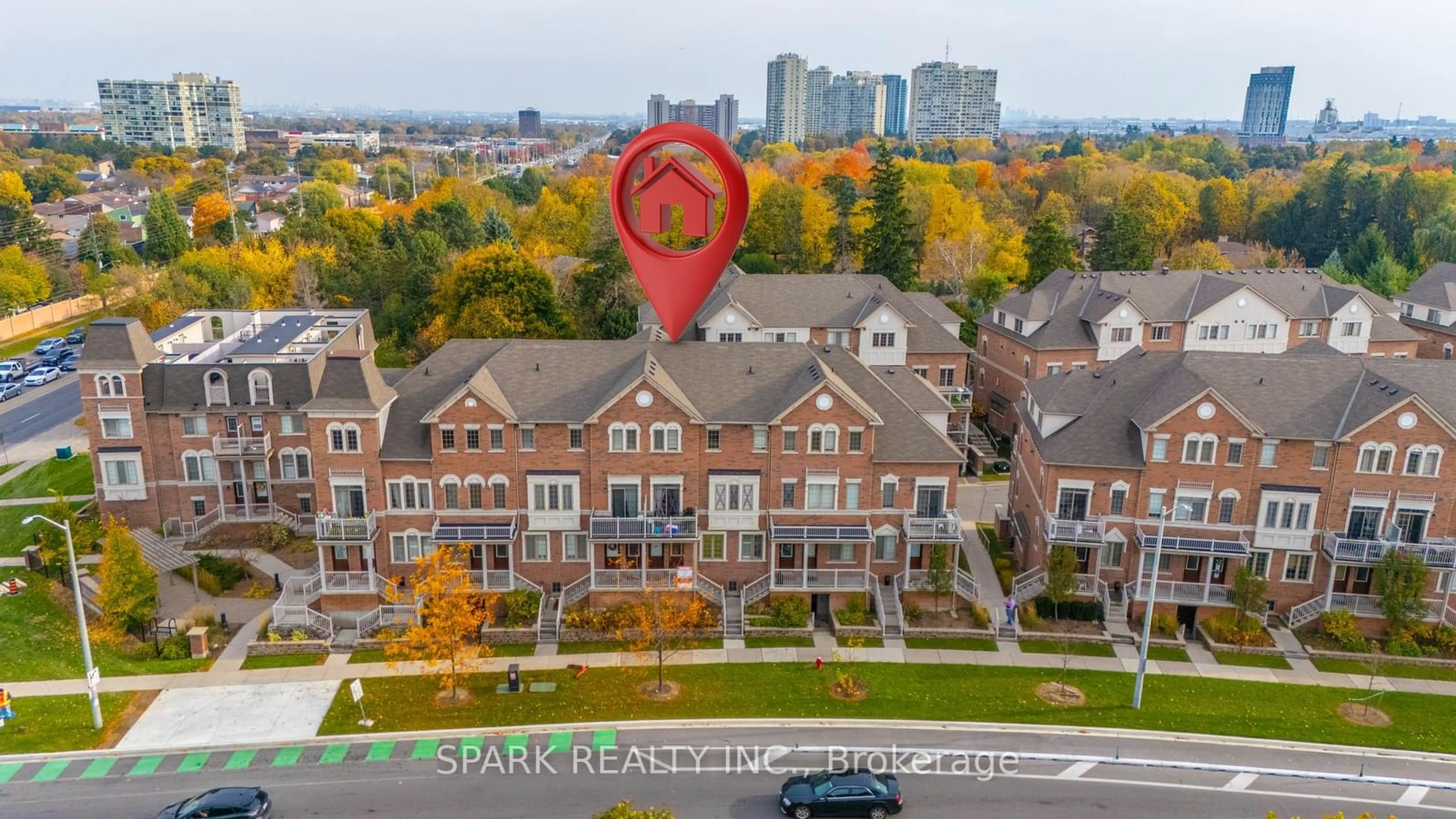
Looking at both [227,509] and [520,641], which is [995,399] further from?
[227,509]

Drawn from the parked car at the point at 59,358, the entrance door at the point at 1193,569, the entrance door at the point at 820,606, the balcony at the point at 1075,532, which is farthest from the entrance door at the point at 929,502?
the parked car at the point at 59,358

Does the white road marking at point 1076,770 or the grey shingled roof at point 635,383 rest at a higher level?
the grey shingled roof at point 635,383

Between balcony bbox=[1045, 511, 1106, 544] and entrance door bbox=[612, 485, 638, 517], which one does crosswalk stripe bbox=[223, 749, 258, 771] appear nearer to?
entrance door bbox=[612, 485, 638, 517]

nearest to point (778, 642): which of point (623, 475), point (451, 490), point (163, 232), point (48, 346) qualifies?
point (623, 475)

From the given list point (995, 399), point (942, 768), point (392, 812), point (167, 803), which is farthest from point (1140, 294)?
point (167, 803)

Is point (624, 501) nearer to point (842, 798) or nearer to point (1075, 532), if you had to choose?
point (842, 798)

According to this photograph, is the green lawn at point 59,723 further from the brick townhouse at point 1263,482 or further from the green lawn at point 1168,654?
the green lawn at point 1168,654
